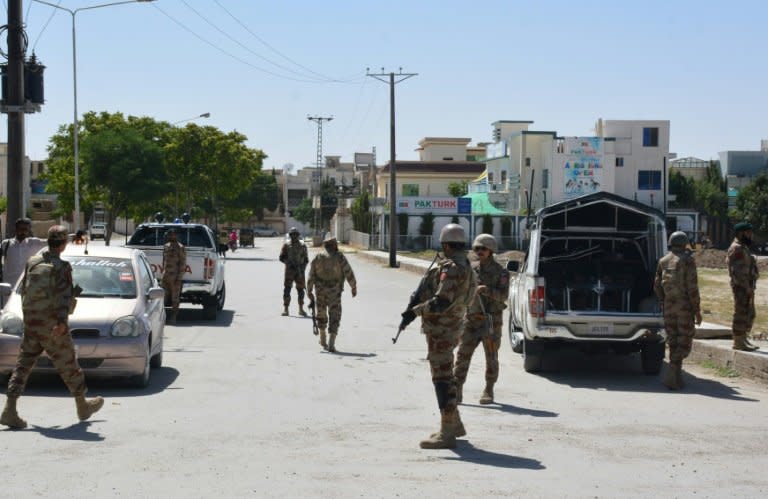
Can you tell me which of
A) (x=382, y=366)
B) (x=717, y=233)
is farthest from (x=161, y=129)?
(x=382, y=366)

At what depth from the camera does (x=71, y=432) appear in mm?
8930

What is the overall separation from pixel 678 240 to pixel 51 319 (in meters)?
7.04

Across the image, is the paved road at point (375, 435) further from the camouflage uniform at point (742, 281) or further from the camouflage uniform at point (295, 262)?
the camouflage uniform at point (295, 262)

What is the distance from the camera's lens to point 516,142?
83.3 meters

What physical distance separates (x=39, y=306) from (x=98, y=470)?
2200 mm

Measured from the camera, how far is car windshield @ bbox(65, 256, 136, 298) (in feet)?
40.0

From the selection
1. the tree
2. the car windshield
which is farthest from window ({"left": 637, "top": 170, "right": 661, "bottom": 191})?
the car windshield

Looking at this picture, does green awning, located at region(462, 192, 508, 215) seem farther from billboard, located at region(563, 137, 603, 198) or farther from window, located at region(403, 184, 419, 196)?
window, located at region(403, 184, 419, 196)

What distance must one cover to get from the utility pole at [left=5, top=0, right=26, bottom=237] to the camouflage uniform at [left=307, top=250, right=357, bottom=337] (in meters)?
4.77

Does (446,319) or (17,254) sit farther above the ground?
(17,254)

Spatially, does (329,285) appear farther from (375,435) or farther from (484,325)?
(375,435)

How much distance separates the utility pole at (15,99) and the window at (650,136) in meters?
71.5

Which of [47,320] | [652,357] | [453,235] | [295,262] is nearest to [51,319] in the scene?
[47,320]

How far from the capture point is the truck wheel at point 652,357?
13258 millimetres
